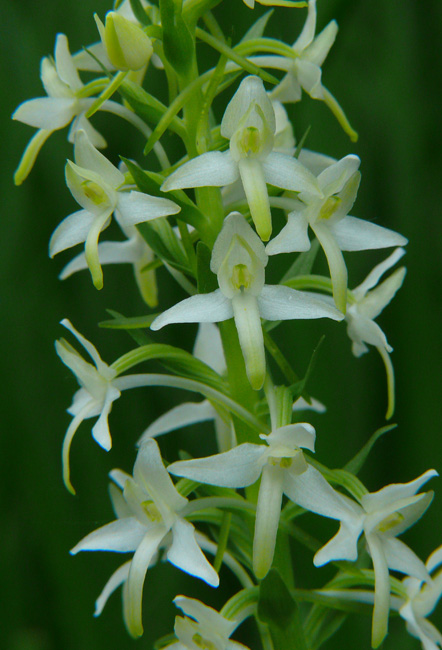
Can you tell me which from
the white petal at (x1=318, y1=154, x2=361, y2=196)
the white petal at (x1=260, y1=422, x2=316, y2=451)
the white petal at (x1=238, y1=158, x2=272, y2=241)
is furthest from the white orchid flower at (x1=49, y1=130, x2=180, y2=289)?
the white petal at (x1=260, y1=422, x2=316, y2=451)

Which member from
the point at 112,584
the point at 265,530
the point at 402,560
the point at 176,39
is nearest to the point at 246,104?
the point at 176,39

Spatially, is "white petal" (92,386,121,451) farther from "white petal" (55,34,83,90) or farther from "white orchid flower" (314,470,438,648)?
"white petal" (55,34,83,90)

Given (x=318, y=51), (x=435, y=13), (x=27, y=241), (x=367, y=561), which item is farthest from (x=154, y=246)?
(x=435, y=13)

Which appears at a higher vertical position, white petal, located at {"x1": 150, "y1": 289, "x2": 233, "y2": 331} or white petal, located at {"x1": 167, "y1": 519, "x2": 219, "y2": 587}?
white petal, located at {"x1": 150, "y1": 289, "x2": 233, "y2": 331}

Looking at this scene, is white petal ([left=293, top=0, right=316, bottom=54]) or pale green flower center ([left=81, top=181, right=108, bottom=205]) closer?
pale green flower center ([left=81, top=181, right=108, bottom=205])

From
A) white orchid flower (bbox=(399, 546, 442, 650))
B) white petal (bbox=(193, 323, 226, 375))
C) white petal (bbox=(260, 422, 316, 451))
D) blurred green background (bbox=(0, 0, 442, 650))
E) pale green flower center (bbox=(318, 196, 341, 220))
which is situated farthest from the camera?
blurred green background (bbox=(0, 0, 442, 650))

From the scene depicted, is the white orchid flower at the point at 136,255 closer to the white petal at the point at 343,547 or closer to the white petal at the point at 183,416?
the white petal at the point at 183,416
